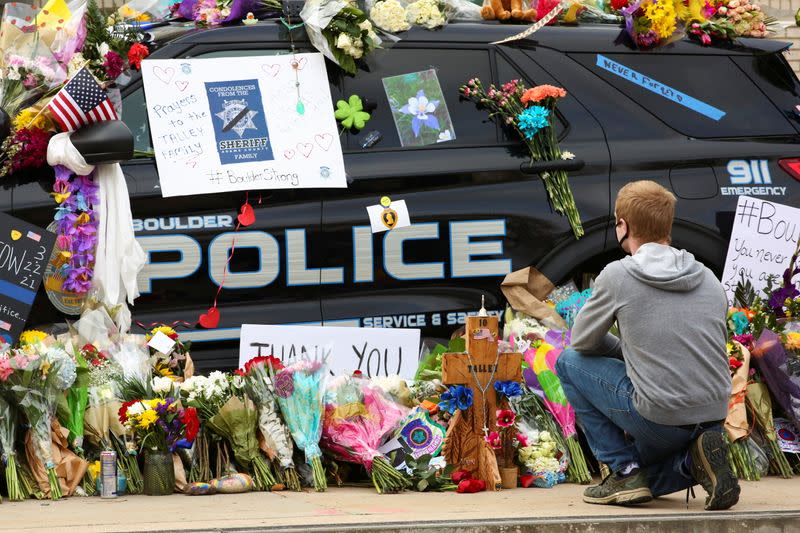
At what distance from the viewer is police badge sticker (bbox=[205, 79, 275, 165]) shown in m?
6.70

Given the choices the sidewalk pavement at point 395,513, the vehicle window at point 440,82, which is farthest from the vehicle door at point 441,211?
the sidewalk pavement at point 395,513

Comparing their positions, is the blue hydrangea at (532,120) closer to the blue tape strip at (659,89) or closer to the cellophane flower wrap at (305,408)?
the blue tape strip at (659,89)

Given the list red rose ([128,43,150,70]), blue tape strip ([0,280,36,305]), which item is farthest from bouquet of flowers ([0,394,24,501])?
red rose ([128,43,150,70])

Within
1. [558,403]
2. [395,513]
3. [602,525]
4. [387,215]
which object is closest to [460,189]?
[387,215]

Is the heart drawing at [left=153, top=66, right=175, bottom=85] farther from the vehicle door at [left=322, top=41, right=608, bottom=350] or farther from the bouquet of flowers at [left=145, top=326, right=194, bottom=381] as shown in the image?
the bouquet of flowers at [left=145, top=326, right=194, bottom=381]

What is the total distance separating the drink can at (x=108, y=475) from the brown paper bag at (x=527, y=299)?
2241mm

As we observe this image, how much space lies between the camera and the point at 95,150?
627 centimetres

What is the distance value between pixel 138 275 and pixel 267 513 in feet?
6.25

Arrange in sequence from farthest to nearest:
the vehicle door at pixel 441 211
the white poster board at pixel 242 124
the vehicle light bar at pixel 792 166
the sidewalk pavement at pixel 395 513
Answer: the vehicle light bar at pixel 792 166 → the vehicle door at pixel 441 211 → the white poster board at pixel 242 124 → the sidewalk pavement at pixel 395 513

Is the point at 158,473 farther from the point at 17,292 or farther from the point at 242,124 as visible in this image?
the point at 242,124

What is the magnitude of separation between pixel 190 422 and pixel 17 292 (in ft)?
4.20

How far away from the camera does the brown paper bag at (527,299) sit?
6.78 m

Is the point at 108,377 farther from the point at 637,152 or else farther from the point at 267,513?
the point at 637,152

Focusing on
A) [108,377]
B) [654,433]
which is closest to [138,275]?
[108,377]
